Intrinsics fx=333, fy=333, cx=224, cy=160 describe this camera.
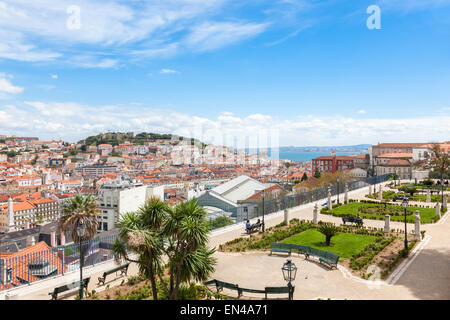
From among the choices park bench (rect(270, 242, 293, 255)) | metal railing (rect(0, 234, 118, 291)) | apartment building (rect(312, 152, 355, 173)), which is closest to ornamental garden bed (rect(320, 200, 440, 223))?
park bench (rect(270, 242, 293, 255))

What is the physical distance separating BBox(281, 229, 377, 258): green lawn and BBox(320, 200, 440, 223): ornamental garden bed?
17.1 feet

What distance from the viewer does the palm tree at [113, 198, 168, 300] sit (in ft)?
29.4

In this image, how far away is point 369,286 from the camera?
11.5 meters

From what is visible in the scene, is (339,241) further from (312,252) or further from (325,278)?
(325,278)

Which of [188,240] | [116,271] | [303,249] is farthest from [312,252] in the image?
[116,271]

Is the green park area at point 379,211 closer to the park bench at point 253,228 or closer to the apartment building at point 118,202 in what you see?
the park bench at point 253,228

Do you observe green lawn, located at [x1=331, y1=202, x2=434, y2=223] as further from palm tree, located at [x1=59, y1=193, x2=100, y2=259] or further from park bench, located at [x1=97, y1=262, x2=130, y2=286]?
palm tree, located at [x1=59, y1=193, x2=100, y2=259]

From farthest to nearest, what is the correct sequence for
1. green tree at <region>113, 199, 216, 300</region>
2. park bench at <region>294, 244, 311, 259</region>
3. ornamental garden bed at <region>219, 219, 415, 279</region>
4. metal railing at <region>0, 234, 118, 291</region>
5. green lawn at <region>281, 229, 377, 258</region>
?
green lawn at <region>281, 229, 377, 258</region>, park bench at <region>294, 244, 311, 259</region>, ornamental garden bed at <region>219, 219, 415, 279</region>, metal railing at <region>0, 234, 118, 291</region>, green tree at <region>113, 199, 216, 300</region>

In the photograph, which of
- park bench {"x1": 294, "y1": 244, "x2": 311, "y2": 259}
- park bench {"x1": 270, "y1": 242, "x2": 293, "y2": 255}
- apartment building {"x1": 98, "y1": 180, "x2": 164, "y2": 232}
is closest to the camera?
park bench {"x1": 294, "y1": 244, "x2": 311, "y2": 259}

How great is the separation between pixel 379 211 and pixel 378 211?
3.0 inches

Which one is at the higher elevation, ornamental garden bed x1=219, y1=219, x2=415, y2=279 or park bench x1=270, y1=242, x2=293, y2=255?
park bench x1=270, y1=242, x2=293, y2=255

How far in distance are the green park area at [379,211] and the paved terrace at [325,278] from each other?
7.01 metres
